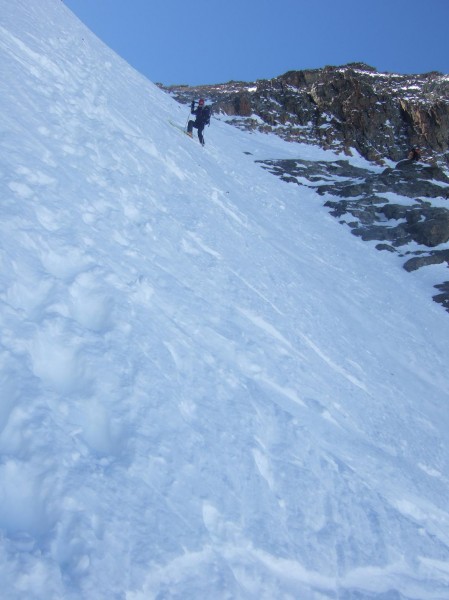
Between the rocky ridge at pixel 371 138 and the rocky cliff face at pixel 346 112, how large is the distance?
0.30 ft

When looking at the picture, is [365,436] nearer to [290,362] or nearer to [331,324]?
[290,362]

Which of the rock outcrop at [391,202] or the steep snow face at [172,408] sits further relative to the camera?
the rock outcrop at [391,202]

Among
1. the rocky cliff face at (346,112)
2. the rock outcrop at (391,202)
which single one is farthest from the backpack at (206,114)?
the rocky cliff face at (346,112)

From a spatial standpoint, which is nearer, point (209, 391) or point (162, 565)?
point (162, 565)

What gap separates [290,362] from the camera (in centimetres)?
721

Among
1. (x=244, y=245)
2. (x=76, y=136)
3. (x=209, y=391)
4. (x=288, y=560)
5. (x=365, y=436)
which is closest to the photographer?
(x=288, y=560)

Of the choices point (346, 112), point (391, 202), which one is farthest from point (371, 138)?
point (391, 202)

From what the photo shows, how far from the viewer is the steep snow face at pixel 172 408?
334 cm

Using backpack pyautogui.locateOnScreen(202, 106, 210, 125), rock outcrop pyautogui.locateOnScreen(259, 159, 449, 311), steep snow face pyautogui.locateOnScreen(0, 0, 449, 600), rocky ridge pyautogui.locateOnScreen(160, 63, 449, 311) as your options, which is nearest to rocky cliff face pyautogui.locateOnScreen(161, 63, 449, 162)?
rocky ridge pyautogui.locateOnScreen(160, 63, 449, 311)

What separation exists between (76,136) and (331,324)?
618cm

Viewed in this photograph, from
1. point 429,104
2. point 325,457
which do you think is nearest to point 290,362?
point 325,457

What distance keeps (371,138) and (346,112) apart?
445 cm

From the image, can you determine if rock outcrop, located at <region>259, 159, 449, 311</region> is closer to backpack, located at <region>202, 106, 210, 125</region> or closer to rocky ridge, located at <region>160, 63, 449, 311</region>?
rocky ridge, located at <region>160, 63, 449, 311</region>

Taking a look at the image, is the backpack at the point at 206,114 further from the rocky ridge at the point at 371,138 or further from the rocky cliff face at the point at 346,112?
the rocky cliff face at the point at 346,112
